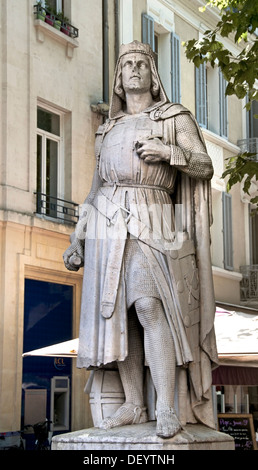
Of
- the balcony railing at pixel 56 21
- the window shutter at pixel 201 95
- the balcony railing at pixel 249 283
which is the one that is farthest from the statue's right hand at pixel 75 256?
the balcony railing at pixel 249 283

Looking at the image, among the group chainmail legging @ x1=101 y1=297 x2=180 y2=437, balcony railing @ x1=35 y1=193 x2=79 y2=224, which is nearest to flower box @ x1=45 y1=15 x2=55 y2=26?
balcony railing @ x1=35 y1=193 x2=79 y2=224

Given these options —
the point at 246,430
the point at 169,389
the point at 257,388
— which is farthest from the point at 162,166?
the point at 257,388

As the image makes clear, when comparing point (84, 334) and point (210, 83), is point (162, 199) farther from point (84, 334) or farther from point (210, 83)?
point (210, 83)

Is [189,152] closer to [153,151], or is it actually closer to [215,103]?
[153,151]

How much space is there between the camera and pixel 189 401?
616cm

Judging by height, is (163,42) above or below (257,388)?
above

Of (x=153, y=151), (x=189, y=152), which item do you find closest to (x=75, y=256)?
(x=153, y=151)

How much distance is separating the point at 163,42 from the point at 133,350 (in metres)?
18.7

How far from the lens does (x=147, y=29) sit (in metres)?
22.4

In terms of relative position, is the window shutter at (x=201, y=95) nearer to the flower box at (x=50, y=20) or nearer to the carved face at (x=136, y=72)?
the flower box at (x=50, y=20)

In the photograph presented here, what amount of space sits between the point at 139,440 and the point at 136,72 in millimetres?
2555

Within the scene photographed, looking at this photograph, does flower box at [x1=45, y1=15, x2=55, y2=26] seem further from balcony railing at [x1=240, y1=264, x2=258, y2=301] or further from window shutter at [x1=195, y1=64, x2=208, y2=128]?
balcony railing at [x1=240, y1=264, x2=258, y2=301]

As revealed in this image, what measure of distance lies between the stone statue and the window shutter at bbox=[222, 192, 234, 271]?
64.3 ft

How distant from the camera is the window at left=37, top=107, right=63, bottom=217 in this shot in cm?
1833
